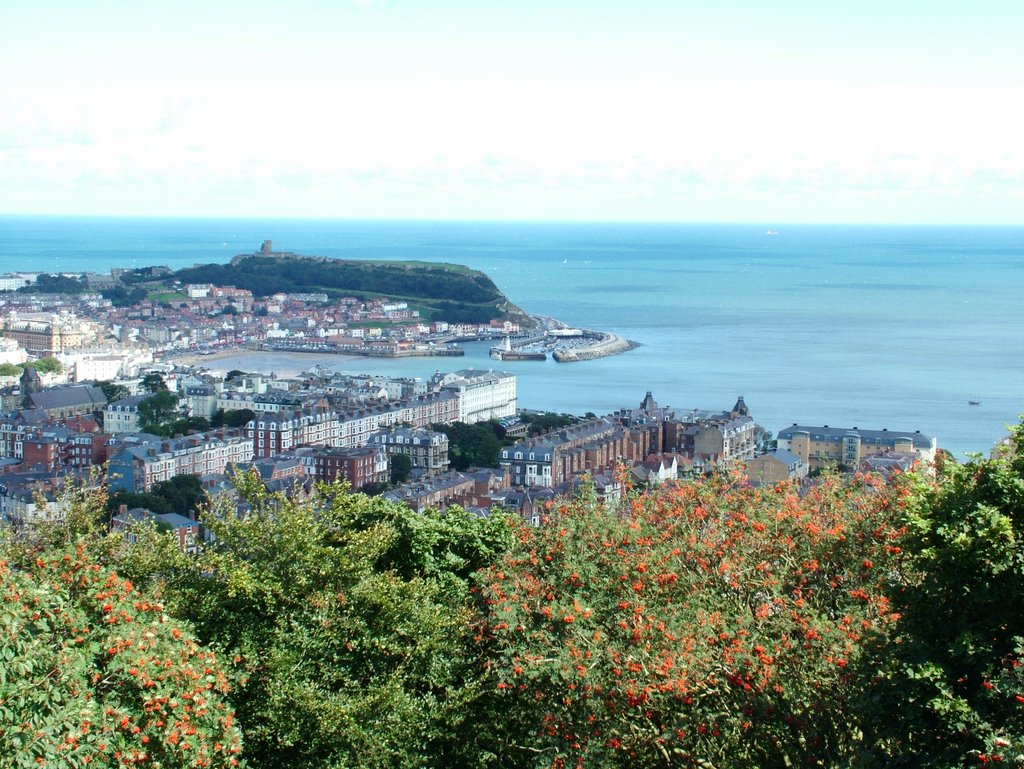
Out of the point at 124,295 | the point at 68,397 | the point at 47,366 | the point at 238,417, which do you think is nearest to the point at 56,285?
the point at 124,295

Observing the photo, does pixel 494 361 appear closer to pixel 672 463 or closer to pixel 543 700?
pixel 672 463

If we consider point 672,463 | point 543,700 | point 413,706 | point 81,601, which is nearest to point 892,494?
point 543,700

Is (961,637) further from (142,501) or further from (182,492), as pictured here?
(182,492)

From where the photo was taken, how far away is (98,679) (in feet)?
11.8

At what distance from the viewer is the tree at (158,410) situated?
2416cm

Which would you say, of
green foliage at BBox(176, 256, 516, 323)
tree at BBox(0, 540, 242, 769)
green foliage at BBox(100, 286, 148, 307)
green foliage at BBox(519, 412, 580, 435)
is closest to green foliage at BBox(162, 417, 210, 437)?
green foliage at BBox(519, 412, 580, 435)

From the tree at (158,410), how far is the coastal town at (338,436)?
1.9 inches

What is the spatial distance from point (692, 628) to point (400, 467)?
16112 mm

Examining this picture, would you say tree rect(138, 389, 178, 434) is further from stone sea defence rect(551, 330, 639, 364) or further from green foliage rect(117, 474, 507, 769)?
green foliage rect(117, 474, 507, 769)

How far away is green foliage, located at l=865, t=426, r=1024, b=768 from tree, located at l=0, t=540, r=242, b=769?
1972mm

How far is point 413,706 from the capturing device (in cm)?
444

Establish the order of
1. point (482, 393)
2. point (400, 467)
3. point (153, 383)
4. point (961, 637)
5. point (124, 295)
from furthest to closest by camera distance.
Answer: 1. point (124, 295)
2. point (153, 383)
3. point (482, 393)
4. point (400, 467)
5. point (961, 637)

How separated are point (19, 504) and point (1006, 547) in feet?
43.9

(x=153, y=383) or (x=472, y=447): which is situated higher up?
(x=153, y=383)
